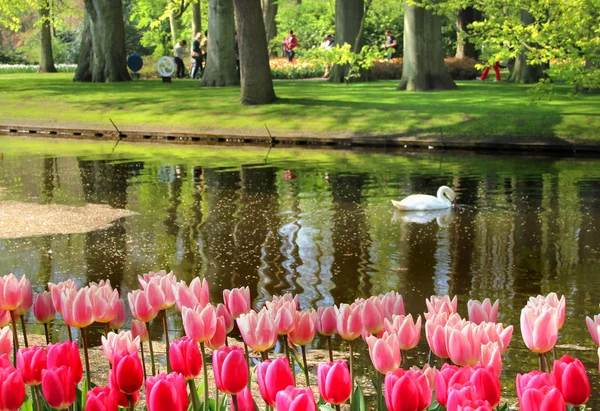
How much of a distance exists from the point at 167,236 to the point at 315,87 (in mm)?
22780

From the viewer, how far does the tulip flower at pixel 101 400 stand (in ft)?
9.26

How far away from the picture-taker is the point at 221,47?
114 feet

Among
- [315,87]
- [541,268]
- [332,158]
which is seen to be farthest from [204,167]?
[315,87]

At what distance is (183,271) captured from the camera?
1084cm

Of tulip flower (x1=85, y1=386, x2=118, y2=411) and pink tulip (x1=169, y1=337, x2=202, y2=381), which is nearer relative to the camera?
tulip flower (x1=85, y1=386, x2=118, y2=411)

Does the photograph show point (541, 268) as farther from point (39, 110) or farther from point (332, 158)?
Answer: point (39, 110)

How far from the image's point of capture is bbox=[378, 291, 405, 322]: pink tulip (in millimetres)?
3758

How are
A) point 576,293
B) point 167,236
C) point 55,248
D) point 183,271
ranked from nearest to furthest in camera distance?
point 576,293 < point 183,271 < point 55,248 < point 167,236

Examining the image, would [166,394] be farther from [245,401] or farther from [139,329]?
[139,329]

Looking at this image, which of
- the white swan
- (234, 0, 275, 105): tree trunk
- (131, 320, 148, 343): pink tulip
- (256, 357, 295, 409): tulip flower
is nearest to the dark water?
the white swan

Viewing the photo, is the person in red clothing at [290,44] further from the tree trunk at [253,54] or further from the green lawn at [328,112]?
the tree trunk at [253,54]

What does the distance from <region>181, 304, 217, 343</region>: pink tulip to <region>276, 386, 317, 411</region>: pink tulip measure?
79cm

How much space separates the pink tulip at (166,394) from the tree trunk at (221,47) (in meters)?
32.1

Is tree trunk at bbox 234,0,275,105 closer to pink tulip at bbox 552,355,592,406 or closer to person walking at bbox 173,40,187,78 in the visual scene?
person walking at bbox 173,40,187,78
